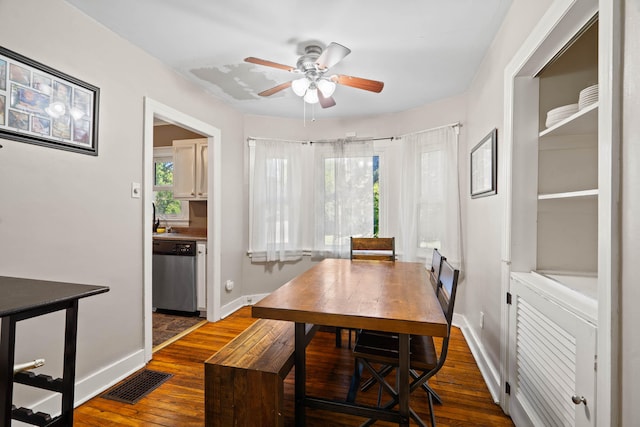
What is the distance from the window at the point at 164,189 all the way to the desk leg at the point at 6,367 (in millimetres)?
3356

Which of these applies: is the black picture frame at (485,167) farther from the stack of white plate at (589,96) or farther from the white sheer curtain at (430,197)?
the stack of white plate at (589,96)

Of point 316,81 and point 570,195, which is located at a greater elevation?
point 316,81

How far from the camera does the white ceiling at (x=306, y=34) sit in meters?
1.81

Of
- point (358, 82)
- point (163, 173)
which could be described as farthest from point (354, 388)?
point (163, 173)

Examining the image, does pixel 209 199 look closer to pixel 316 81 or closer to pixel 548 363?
pixel 316 81

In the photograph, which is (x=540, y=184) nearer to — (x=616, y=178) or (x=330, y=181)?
(x=616, y=178)

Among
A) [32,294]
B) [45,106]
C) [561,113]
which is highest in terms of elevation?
[45,106]

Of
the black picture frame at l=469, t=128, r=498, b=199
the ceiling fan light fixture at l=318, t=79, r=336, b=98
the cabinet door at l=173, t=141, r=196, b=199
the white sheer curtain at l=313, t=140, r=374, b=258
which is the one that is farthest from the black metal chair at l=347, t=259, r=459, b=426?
the cabinet door at l=173, t=141, r=196, b=199

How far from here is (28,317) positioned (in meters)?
0.99

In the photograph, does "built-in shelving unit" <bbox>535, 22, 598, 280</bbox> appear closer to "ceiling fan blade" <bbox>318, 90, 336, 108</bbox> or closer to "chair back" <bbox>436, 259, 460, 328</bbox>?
"chair back" <bbox>436, 259, 460, 328</bbox>

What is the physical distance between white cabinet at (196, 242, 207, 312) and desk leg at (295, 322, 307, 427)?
6.94ft

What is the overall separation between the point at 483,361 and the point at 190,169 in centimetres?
359

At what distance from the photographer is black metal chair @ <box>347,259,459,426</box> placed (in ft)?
4.79

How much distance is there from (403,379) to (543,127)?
5.09ft
